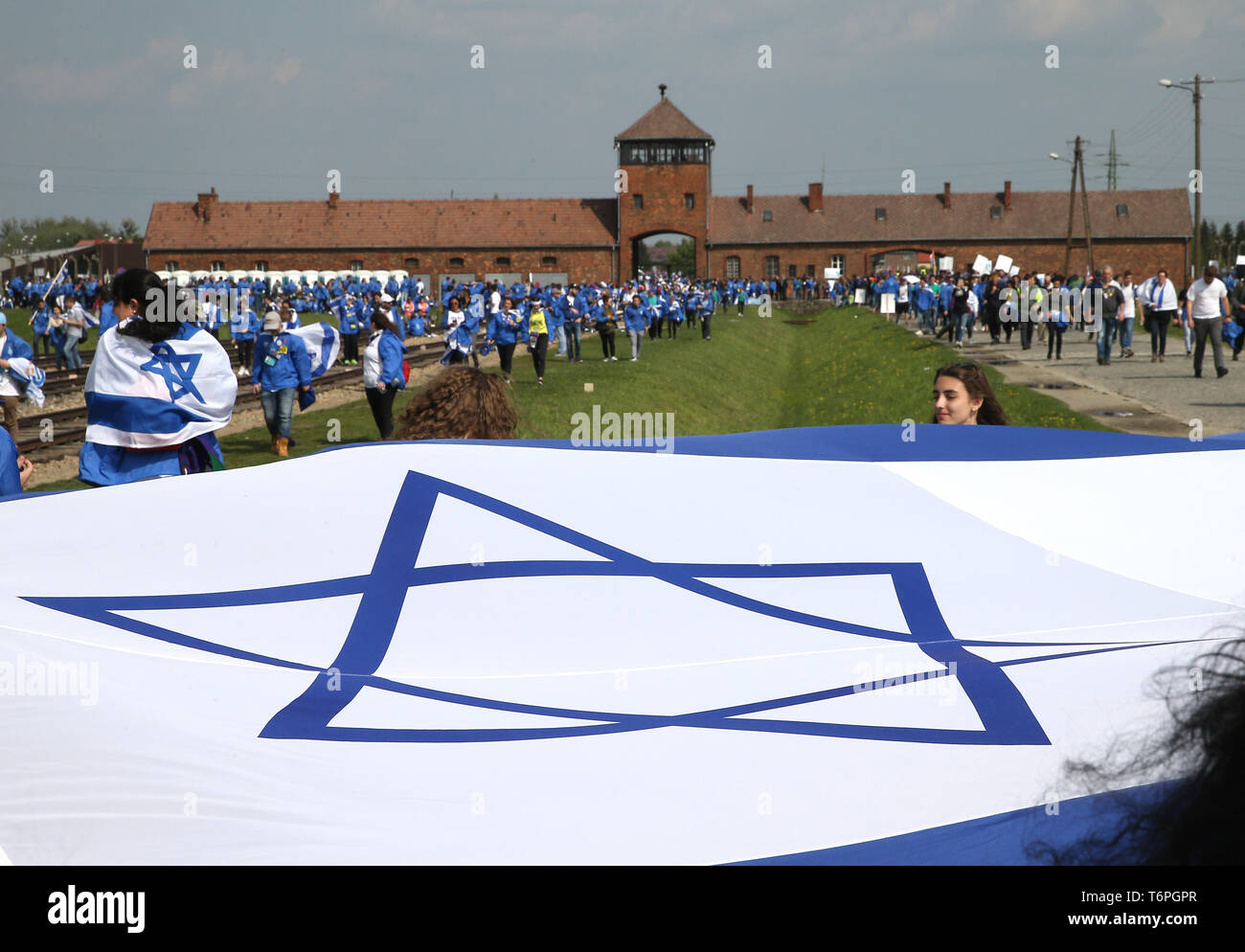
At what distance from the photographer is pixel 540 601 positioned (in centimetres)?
493

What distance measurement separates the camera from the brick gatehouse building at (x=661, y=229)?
Result: 94812 mm

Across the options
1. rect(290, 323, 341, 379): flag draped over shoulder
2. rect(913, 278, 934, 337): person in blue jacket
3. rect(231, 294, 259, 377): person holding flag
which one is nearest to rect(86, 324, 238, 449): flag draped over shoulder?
rect(290, 323, 341, 379): flag draped over shoulder

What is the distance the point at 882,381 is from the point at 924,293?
21.0 meters

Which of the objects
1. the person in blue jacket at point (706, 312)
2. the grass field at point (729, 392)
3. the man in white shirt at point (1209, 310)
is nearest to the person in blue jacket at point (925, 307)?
the grass field at point (729, 392)

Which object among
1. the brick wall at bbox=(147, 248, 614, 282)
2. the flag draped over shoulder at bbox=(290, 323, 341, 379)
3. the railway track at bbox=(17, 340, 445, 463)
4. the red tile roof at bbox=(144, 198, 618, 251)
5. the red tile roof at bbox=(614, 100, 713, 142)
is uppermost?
the red tile roof at bbox=(614, 100, 713, 142)

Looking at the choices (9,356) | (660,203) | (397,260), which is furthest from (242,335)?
(660,203)

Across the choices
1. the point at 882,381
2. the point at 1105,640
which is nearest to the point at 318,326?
the point at 1105,640

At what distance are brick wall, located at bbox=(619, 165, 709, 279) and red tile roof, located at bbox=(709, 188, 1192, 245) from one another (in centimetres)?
324

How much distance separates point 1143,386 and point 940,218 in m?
81.6

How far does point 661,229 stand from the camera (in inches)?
3748

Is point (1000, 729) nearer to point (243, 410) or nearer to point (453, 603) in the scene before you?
point (453, 603)

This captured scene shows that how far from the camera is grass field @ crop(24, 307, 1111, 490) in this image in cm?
2020

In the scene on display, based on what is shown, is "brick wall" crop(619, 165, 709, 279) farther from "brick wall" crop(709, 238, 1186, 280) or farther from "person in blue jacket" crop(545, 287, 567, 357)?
"person in blue jacket" crop(545, 287, 567, 357)
